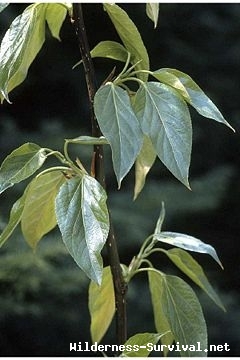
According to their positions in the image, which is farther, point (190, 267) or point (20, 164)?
point (190, 267)

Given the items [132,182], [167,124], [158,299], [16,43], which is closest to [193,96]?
[167,124]

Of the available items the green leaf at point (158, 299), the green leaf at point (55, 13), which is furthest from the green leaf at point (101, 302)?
the green leaf at point (55, 13)

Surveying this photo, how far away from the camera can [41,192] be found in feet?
2.41

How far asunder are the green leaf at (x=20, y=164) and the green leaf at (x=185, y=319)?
0.20m

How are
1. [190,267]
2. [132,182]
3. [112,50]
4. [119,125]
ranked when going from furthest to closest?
[132,182] < [190,267] < [112,50] < [119,125]

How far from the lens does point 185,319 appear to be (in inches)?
28.7

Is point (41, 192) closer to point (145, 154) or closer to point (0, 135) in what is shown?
point (145, 154)

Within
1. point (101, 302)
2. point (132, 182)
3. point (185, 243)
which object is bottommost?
point (132, 182)

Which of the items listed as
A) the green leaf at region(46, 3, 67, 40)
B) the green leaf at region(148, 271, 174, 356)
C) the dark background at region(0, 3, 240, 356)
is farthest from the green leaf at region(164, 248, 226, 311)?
the dark background at region(0, 3, 240, 356)

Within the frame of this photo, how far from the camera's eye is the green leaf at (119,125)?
0.58m

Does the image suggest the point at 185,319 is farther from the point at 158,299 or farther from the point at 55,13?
the point at 55,13

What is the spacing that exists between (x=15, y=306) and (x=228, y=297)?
404mm

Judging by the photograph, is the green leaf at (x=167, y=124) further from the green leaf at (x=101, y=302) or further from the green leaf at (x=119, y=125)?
the green leaf at (x=101, y=302)

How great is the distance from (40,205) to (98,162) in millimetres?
94
